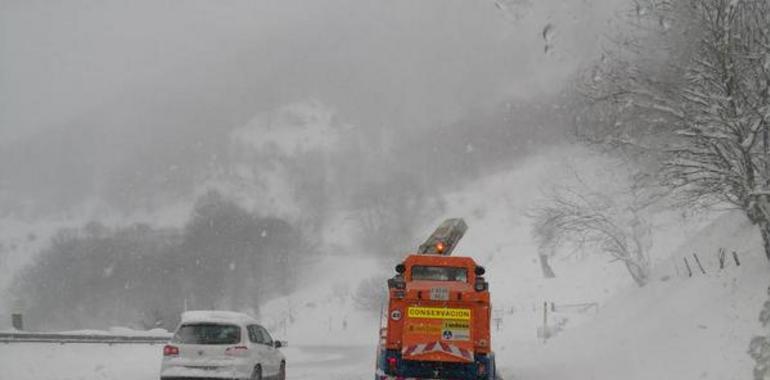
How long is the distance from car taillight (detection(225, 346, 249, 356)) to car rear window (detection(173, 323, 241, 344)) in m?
0.14

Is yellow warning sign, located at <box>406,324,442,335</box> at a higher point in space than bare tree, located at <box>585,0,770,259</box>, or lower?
lower

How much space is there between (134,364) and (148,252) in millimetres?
76813

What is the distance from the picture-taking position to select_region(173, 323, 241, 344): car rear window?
13.4 m

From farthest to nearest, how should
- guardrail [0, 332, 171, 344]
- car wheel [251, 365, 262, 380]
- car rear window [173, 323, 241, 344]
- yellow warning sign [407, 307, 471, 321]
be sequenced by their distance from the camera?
guardrail [0, 332, 171, 344] → car wheel [251, 365, 262, 380] → car rear window [173, 323, 241, 344] → yellow warning sign [407, 307, 471, 321]

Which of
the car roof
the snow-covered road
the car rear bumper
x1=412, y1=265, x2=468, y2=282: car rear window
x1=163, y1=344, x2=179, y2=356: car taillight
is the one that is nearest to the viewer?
the car rear bumper

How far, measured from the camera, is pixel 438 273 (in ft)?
46.5

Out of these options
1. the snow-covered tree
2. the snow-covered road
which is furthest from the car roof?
the snow-covered tree

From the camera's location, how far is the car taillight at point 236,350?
43.8 ft

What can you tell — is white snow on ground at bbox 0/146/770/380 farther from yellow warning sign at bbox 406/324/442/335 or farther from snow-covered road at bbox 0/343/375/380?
yellow warning sign at bbox 406/324/442/335

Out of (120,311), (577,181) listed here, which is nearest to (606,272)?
(577,181)

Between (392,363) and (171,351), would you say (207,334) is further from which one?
(392,363)

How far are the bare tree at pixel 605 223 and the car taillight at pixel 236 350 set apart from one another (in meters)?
16.8

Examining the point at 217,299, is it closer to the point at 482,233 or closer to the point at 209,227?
the point at 209,227

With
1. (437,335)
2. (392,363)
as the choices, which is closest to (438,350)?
(437,335)
